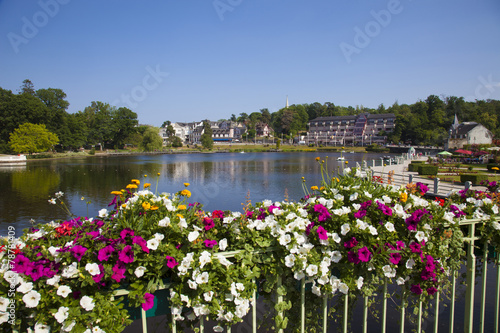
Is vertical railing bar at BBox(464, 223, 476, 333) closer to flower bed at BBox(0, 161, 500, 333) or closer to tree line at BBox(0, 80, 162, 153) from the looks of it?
flower bed at BBox(0, 161, 500, 333)

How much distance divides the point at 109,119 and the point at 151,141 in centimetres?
1597

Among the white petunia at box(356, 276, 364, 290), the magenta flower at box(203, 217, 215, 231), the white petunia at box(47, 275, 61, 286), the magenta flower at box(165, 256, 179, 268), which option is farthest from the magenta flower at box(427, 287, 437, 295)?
the white petunia at box(47, 275, 61, 286)

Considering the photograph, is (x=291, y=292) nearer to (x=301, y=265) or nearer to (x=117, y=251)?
(x=301, y=265)

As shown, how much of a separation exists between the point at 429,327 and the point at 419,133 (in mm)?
103728

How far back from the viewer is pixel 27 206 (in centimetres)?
1812

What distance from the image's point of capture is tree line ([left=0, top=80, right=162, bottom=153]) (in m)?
67.1

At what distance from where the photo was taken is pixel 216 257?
233 cm

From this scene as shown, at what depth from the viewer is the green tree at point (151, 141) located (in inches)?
3428

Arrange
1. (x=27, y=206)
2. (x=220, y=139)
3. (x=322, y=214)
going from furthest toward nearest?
(x=220, y=139) → (x=27, y=206) → (x=322, y=214)

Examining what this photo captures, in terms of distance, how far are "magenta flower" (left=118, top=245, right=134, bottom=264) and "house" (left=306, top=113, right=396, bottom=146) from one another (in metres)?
122

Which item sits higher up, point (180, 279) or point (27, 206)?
point (180, 279)

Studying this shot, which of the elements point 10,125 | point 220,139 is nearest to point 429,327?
point 10,125

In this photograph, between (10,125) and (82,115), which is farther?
(82,115)

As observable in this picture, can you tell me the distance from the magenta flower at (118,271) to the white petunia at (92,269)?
10cm
